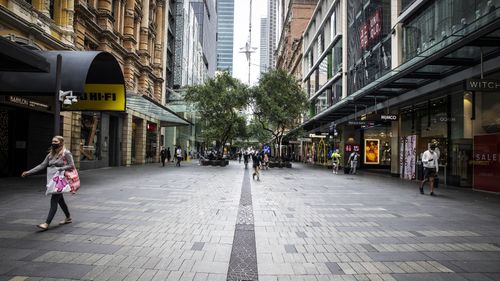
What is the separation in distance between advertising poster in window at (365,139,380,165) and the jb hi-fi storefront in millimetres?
22474

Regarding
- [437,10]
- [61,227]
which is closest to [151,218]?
[61,227]

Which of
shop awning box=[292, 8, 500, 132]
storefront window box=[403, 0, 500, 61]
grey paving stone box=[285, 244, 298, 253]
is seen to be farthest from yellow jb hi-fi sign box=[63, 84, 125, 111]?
grey paving stone box=[285, 244, 298, 253]

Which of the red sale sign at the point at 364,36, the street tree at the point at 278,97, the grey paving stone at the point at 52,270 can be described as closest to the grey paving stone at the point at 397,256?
the grey paving stone at the point at 52,270

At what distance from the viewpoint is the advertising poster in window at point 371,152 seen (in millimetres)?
32250

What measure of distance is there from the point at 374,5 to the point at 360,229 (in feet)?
72.2

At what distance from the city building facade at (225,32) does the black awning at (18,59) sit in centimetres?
11790

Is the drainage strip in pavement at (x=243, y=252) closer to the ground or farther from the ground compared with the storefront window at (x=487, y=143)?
closer to the ground

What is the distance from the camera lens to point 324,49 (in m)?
43.5

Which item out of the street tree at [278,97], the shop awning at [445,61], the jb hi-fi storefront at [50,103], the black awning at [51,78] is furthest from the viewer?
the street tree at [278,97]

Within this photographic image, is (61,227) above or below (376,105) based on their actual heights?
below

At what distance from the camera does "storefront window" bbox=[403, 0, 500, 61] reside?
1346 cm

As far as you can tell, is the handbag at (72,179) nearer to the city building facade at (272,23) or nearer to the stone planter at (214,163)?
the stone planter at (214,163)

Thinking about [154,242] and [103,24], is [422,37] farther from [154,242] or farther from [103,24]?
[103,24]

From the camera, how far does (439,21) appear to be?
1639 centimetres
